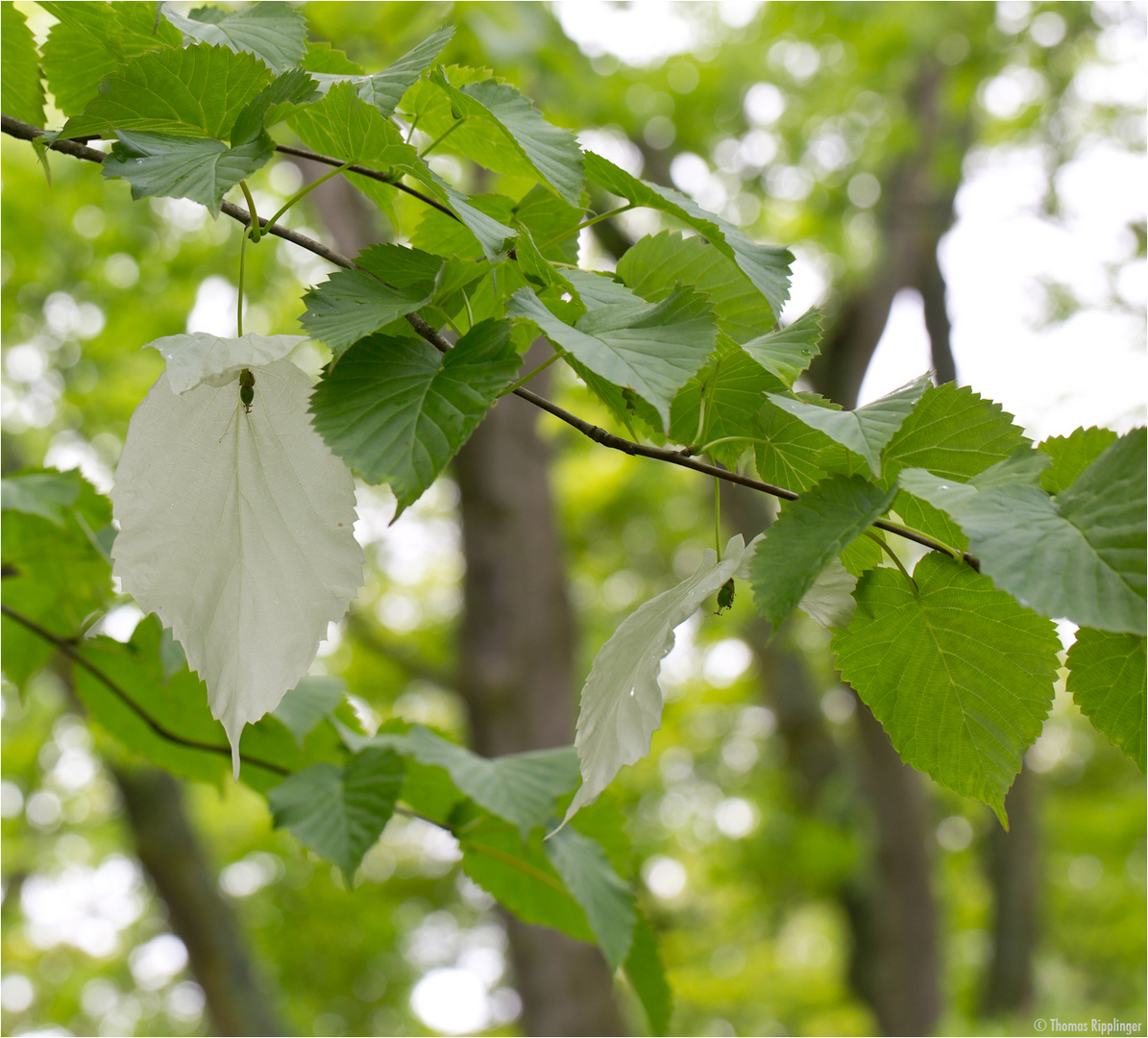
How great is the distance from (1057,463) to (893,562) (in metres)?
0.07

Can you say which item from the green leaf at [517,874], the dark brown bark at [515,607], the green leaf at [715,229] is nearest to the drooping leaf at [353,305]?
the green leaf at [715,229]

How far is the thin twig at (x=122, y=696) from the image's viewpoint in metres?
0.76

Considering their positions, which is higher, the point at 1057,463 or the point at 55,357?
the point at 1057,463

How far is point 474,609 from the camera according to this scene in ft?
8.11

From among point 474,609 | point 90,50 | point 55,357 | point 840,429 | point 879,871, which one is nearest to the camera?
point 840,429

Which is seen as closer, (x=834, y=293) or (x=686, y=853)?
(x=834, y=293)

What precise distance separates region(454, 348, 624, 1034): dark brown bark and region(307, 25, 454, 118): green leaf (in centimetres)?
192

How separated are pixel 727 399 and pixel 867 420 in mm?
72

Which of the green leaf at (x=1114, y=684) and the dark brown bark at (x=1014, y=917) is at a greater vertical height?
the green leaf at (x=1114, y=684)

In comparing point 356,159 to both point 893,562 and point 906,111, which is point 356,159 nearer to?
point 893,562

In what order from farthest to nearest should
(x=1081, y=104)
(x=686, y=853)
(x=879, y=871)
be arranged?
(x=686, y=853), (x=1081, y=104), (x=879, y=871)

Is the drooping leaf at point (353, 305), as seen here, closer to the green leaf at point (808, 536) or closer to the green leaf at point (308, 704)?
the green leaf at point (808, 536)

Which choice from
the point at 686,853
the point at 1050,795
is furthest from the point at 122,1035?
the point at 1050,795

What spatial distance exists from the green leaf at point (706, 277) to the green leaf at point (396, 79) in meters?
0.12
